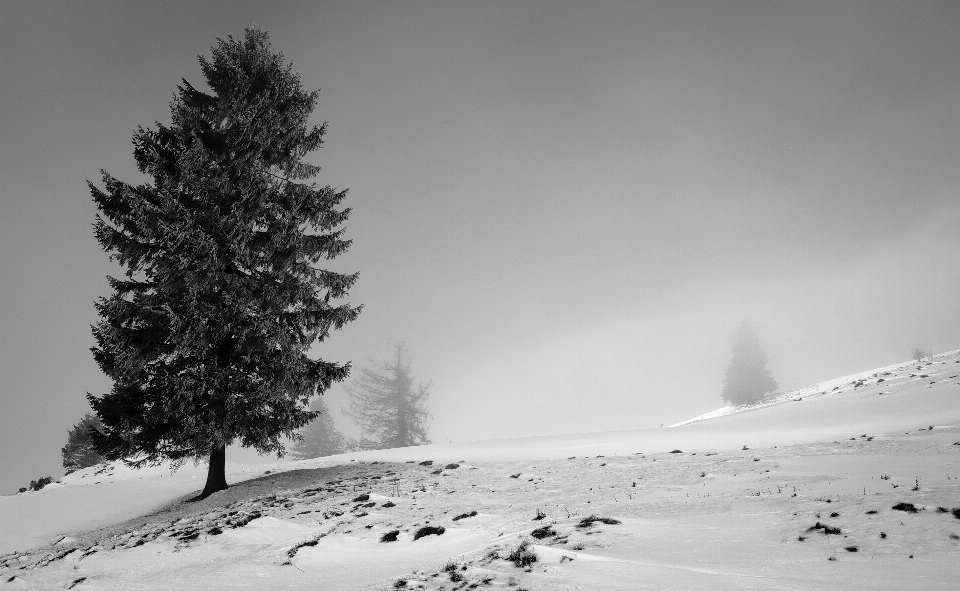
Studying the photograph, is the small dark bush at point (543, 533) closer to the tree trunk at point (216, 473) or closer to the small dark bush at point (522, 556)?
the small dark bush at point (522, 556)

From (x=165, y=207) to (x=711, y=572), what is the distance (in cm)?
1336

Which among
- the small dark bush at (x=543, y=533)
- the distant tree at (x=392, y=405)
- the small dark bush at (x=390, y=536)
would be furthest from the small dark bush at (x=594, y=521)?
the distant tree at (x=392, y=405)

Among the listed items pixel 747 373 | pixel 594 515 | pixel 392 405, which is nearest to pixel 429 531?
pixel 594 515

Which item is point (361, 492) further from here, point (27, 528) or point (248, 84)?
point (248, 84)

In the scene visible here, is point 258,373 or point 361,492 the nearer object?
point 361,492

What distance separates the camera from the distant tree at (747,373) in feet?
150

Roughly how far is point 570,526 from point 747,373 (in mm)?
48649

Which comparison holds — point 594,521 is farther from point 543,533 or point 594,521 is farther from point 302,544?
point 302,544

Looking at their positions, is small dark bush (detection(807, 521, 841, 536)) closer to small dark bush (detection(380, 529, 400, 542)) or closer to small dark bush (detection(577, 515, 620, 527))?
small dark bush (detection(577, 515, 620, 527))

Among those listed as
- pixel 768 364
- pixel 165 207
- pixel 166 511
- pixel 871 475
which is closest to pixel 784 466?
pixel 871 475

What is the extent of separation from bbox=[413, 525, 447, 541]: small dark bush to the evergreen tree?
24.4 feet

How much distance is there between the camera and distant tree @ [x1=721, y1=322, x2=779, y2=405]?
45750 millimetres

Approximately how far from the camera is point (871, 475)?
6.64 meters

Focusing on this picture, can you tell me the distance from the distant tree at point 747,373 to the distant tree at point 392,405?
31.2m
